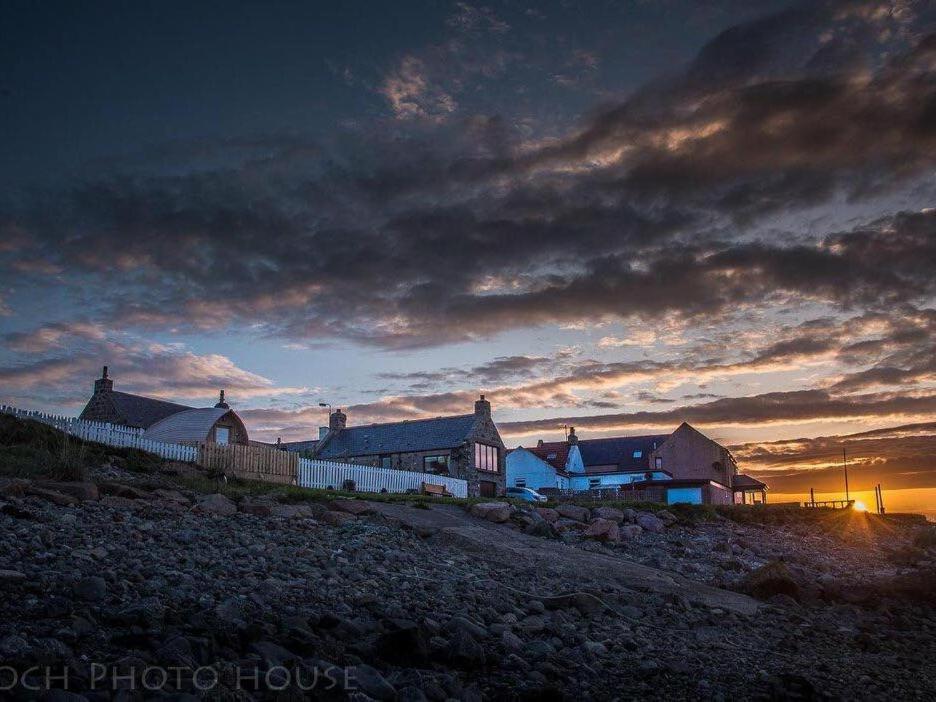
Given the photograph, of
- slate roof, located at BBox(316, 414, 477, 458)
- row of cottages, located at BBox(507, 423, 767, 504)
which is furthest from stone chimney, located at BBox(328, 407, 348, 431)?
row of cottages, located at BBox(507, 423, 767, 504)

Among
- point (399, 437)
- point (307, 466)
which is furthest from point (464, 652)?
point (399, 437)

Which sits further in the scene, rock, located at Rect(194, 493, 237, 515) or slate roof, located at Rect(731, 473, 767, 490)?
slate roof, located at Rect(731, 473, 767, 490)

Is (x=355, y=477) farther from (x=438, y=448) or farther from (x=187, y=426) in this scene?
(x=438, y=448)

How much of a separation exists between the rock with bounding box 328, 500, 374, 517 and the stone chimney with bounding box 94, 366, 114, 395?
33960 mm

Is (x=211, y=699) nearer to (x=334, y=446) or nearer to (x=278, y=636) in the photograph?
(x=278, y=636)

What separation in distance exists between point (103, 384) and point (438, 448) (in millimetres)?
20795

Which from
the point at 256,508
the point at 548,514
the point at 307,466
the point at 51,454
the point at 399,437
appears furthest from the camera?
the point at 399,437

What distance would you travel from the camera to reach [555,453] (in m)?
70.8

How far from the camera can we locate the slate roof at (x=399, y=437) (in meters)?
48.8

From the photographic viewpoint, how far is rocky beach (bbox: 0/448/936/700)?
5.23 meters

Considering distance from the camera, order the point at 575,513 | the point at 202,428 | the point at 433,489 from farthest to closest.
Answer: the point at 202,428 → the point at 433,489 → the point at 575,513

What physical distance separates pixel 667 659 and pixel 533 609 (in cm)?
197

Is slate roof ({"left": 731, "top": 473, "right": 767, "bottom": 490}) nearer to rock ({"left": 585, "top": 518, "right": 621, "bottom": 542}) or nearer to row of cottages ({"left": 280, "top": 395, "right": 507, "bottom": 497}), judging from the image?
row of cottages ({"left": 280, "top": 395, "right": 507, "bottom": 497})

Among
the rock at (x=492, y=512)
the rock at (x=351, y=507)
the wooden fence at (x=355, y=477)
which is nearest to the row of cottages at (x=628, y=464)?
the wooden fence at (x=355, y=477)
